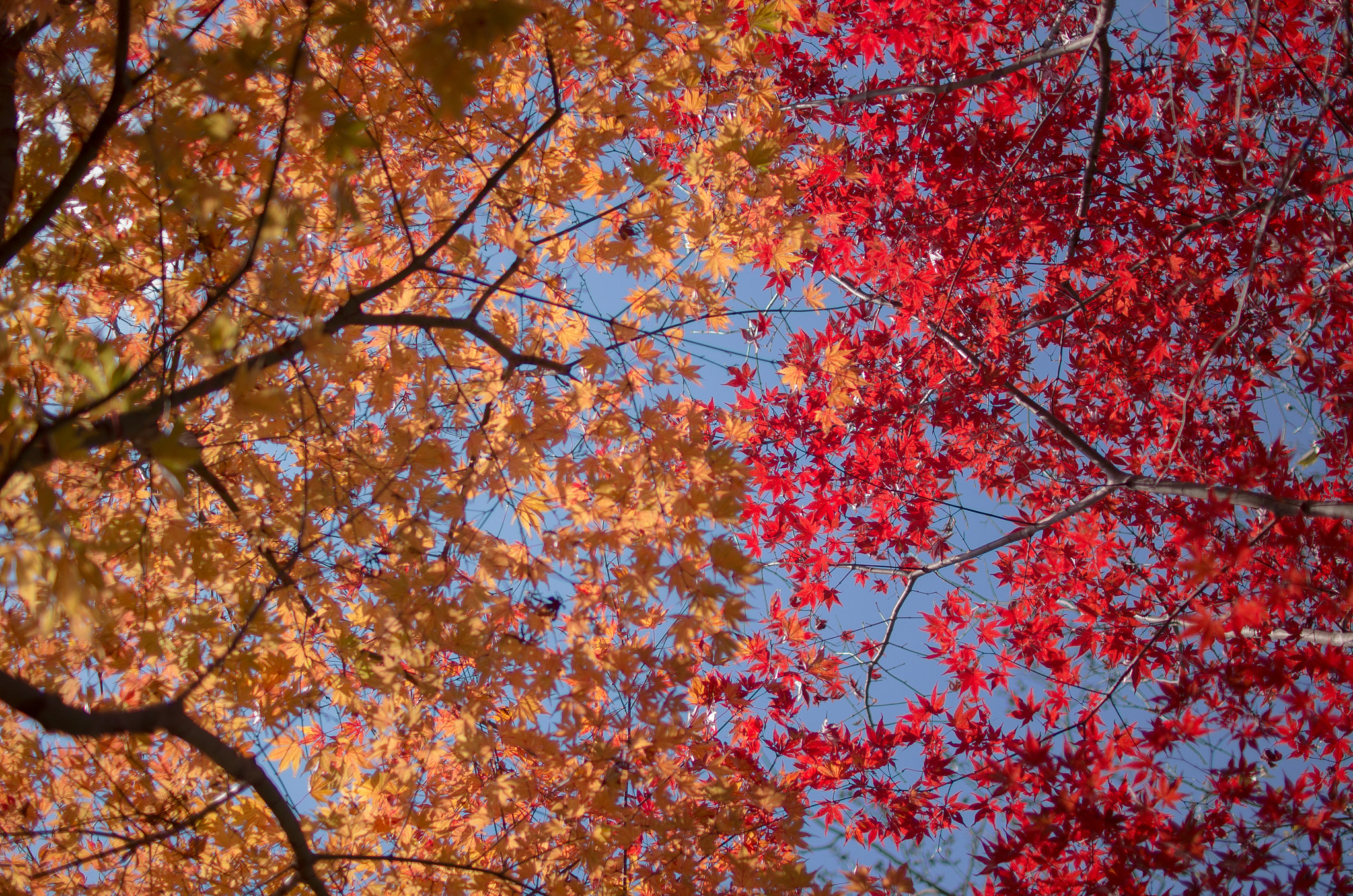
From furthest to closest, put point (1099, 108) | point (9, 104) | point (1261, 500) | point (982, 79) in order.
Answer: point (1099, 108) < point (982, 79) < point (1261, 500) < point (9, 104)

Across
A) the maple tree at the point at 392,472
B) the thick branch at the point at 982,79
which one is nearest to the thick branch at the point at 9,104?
the maple tree at the point at 392,472

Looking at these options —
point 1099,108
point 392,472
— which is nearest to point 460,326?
point 392,472

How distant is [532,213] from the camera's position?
2.86m

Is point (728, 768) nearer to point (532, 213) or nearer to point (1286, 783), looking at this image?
point (1286, 783)

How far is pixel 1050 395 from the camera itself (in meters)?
4.14

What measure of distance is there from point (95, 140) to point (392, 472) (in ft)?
3.72

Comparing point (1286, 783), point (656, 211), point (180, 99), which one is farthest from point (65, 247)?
point (1286, 783)

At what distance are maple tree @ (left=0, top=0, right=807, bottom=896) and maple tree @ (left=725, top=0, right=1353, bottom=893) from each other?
685mm

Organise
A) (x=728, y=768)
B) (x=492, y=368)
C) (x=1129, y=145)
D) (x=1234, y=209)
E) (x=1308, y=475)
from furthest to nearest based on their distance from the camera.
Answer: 1. (x=1308, y=475)
2. (x=1129, y=145)
3. (x=1234, y=209)
4. (x=728, y=768)
5. (x=492, y=368)

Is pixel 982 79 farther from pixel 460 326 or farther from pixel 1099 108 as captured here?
pixel 460 326

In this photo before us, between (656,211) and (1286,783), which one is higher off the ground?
(656,211)

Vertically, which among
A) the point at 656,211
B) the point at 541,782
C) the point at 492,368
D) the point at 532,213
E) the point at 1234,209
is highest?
the point at 1234,209

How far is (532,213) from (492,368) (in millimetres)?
651

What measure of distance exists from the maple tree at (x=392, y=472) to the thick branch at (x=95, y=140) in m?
0.20
